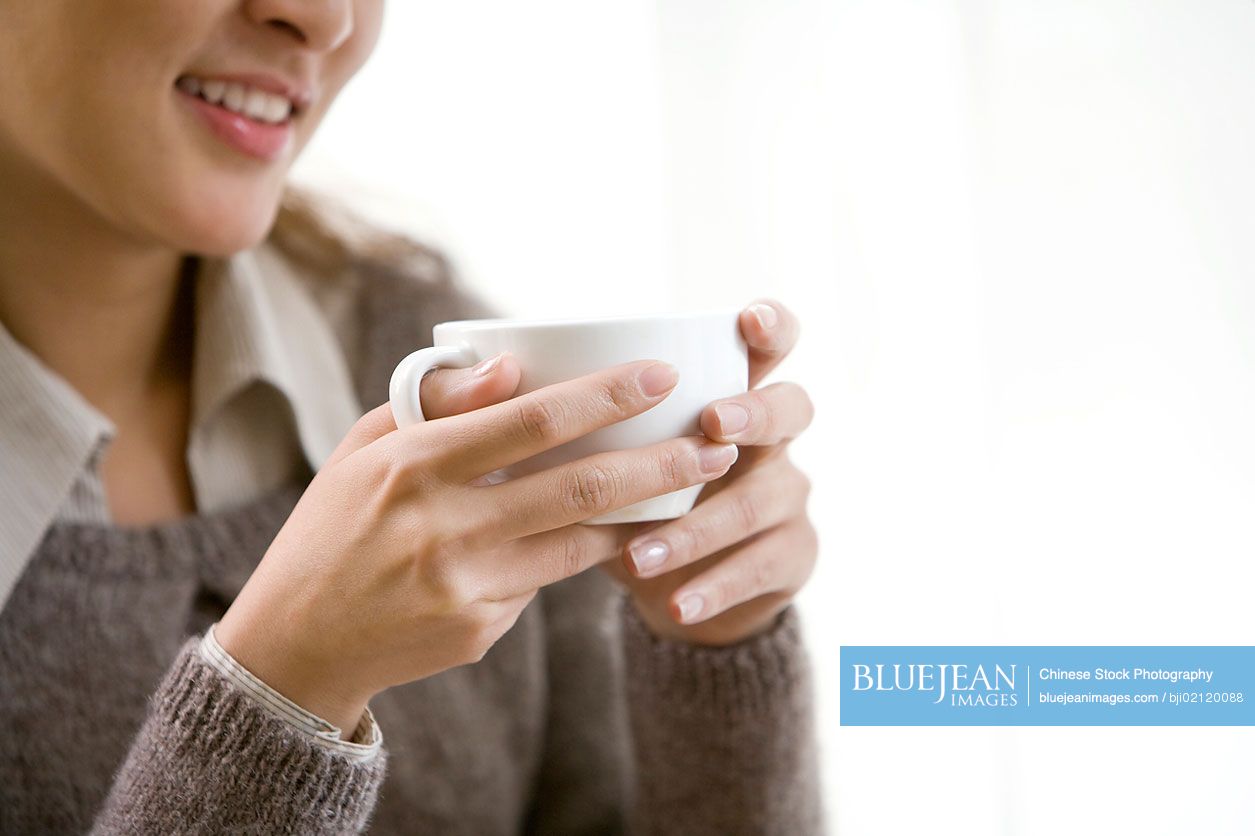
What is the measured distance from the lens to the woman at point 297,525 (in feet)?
1.64

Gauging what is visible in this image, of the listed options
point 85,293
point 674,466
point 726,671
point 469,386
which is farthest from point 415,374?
point 85,293

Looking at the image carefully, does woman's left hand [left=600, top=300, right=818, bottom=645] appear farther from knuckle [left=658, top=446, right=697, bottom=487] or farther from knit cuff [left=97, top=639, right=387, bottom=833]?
knit cuff [left=97, top=639, right=387, bottom=833]

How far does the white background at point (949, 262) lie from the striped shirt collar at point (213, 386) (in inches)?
8.0

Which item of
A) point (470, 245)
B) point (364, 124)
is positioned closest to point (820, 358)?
point (470, 245)

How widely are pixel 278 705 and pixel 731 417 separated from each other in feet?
0.91

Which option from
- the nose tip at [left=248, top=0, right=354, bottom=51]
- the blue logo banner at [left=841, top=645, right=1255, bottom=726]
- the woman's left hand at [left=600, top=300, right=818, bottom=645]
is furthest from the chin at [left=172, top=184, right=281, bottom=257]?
the blue logo banner at [left=841, top=645, right=1255, bottom=726]

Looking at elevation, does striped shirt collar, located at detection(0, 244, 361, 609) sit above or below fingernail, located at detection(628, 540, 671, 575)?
above

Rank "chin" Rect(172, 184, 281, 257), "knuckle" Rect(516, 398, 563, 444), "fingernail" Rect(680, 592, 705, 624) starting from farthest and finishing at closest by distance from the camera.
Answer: "chin" Rect(172, 184, 281, 257) < "fingernail" Rect(680, 592, 705, 624) < "knuckle" Rect(516, 398, 563, 444)

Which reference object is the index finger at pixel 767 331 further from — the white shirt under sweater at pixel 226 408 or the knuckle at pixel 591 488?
the white shirt under sweater at pixel 226 408

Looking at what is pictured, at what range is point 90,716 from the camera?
2.53 feet

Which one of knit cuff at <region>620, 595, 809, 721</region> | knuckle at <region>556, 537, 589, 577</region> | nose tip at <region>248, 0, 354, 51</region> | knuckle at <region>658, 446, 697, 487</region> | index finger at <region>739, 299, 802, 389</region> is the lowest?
knit cuff at <region>620, 595, 809, 721</region>

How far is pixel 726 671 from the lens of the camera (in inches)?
29.3

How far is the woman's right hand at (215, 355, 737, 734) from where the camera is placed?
469 mm

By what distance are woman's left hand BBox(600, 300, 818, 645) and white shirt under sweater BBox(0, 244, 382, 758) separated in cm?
36
